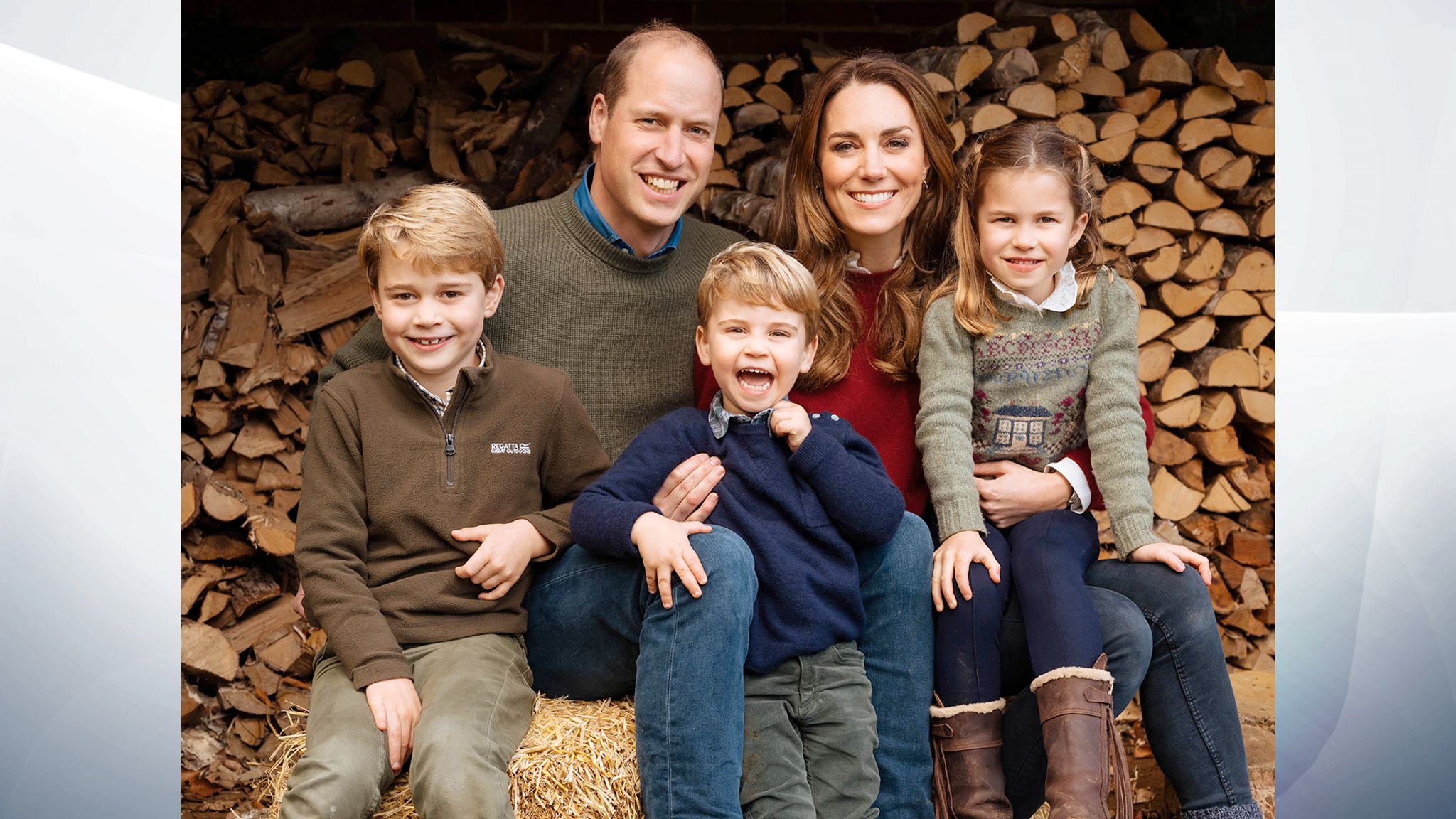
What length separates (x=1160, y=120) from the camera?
3172 mm

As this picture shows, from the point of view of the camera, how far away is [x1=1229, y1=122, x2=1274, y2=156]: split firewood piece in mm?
3143

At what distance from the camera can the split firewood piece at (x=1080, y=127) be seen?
3.16 meters

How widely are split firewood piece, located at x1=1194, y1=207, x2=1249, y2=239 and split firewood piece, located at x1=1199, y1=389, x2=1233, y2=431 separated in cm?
42

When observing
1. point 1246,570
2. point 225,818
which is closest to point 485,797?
point 225,818

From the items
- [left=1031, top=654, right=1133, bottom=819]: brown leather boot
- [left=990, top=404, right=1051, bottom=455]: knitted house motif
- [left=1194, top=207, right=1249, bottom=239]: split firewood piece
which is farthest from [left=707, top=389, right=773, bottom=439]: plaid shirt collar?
[left=1194, top=207, right=1249, bottom=239]: split firewood piece

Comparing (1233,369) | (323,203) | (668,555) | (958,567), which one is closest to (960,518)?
(958,567)

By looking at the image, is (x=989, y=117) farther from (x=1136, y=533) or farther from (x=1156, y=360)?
(x=1136, y=533)

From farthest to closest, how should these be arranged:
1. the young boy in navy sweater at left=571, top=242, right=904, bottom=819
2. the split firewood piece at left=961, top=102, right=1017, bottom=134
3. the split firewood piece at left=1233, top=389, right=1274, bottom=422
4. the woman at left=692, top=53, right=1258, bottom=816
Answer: the split firewood piece at left=1233, top=389, right=1274, bottom=422 → the split firewood piece at left=961, top=102, right=1017, bottom=134 → the woman at left=692, top=53, right=1258, bottom=816 → the young boy in navy sweater at left=571, top=242, right=904, bottom=819

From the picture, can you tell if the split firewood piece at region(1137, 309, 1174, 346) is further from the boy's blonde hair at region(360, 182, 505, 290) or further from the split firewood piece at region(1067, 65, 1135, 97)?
the boy's blonde hair at region(360, 182, 505, 290)

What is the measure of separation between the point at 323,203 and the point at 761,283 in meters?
1.77
